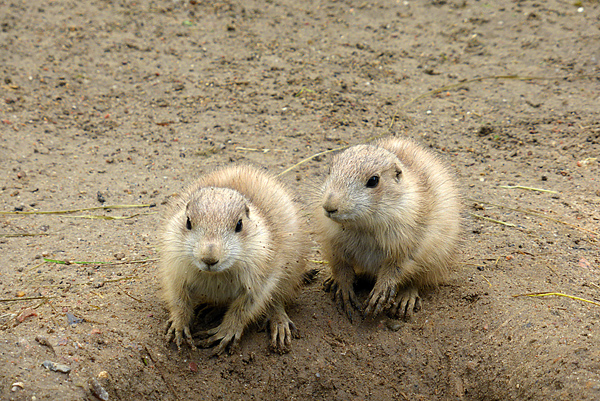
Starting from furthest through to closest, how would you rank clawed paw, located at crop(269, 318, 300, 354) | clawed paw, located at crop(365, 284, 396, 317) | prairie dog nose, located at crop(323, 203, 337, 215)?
1. clawed paw, located at crop(365, 284, 396, 317)
2. clawed paw, located at crop(269, 318, 300, 354)
3. prairie dog nose, located at crop(323, 203, 337, 215)

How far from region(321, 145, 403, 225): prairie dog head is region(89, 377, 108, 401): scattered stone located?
2.26 m

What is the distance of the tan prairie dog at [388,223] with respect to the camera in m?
4.93

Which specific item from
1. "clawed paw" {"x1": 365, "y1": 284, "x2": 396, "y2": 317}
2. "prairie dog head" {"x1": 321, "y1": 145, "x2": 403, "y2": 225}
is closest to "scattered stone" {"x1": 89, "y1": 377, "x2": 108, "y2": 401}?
"prairie dog head" {"x1": 321, "y1": 145, "x2": 403, "y2": 225}

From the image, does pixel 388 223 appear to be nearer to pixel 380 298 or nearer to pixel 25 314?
pixel 380 298

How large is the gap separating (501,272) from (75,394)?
4125 millimetres

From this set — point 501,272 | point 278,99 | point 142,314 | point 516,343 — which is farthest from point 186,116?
point 516,343

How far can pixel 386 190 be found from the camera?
16.5 ft

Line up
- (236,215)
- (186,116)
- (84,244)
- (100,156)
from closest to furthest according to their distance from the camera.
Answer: (236,215)
(84,244)
(100,156)
(186,116)

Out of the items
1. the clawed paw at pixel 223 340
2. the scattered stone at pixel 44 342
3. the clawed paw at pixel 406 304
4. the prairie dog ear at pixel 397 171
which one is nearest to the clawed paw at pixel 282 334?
the clawed paw at pixel 223 340

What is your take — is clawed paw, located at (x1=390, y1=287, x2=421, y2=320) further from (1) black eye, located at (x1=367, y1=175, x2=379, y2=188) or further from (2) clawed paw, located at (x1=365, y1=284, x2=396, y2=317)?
(1) black eye, located at (x1=367, y1=175, x2=379, y2=188)

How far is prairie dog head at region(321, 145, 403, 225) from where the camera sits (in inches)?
188

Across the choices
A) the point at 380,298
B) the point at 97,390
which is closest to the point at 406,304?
the point at 380,298

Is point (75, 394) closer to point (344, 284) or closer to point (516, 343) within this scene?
point (344, 284)

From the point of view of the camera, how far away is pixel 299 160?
7.89 meters
